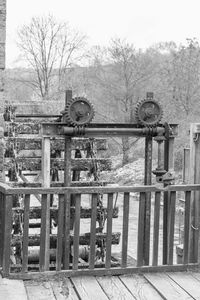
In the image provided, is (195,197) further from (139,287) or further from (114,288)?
(114,288)

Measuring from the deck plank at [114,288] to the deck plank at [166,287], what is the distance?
0.24 m

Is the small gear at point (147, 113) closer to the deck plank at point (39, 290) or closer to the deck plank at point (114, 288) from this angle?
the deck plank at point (114, 288)

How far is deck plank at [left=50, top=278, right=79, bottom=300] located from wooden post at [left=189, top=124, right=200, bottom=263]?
47.3 inches

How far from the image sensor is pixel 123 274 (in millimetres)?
4199

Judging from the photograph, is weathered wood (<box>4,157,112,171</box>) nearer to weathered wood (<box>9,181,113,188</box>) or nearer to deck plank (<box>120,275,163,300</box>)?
weathered wood (<box>9,181,113,188</box>)

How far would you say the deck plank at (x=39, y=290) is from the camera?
145 inches

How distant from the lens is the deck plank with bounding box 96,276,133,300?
3721 millimetres

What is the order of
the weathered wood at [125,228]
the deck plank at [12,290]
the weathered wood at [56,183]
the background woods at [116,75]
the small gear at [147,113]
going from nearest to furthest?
1. the deck plank at [12,290]
2. the weathered wood at [125,228]
3. the small gear at [147,113]
4. the weathered wood at [56,183]
5. the background woods at [116,75]

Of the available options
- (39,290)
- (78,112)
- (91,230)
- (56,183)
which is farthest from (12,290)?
(56,183)

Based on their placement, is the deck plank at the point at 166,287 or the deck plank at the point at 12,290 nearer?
the deck plank at the point at 12,290

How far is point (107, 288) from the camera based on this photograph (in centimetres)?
388

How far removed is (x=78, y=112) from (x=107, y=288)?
240 centimetres


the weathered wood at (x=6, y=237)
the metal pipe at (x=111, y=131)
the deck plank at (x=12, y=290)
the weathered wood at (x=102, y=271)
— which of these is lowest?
the deck plank at (x=12, y=290)

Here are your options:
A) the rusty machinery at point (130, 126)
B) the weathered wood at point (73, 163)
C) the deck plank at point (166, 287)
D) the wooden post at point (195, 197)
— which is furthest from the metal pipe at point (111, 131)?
the weathered wood at point (73, 163)
